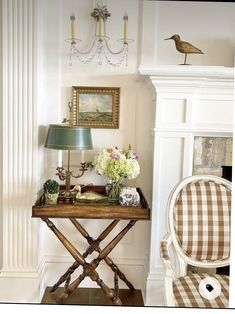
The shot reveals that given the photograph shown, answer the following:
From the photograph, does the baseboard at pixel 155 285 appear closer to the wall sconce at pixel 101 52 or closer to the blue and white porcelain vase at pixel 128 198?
the blue and white porcelain vase at pixel 128 198

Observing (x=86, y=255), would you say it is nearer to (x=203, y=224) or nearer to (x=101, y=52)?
(x=203, y=224)

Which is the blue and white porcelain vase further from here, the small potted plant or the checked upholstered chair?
the small potted plant

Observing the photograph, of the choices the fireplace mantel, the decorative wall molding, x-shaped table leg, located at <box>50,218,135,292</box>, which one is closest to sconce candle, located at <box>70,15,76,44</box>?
the decorative wall molding

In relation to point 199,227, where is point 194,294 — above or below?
below

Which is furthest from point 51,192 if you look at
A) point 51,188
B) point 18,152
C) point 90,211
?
point 18,152

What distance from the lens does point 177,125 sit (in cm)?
247

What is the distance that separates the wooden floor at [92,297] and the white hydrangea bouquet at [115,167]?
858mm

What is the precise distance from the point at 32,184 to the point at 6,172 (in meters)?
0.21

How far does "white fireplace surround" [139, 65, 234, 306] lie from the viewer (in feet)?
7.95

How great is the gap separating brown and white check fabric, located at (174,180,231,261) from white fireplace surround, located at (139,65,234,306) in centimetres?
49

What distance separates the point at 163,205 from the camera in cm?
256

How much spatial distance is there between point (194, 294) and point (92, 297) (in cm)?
115

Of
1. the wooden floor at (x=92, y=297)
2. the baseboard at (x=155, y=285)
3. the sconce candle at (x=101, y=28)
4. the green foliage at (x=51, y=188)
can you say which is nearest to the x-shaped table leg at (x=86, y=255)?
the wooden floor at (x=92, y=297)

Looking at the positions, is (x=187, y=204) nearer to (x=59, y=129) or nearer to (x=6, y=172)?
(x=59, y=129)
